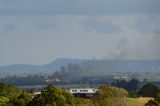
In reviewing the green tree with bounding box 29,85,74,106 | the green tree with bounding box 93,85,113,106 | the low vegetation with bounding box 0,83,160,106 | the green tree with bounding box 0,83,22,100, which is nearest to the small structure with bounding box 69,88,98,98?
the low vegetation with bounding box 0,83,160,106

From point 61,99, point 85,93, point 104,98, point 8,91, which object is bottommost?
point 61,99

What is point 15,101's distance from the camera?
3415 inches

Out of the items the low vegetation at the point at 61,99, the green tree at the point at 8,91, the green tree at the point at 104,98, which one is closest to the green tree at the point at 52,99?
the low vegetation at the point at 61,99

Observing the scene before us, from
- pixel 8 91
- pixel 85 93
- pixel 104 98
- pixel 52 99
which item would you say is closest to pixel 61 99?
pixel 52 99

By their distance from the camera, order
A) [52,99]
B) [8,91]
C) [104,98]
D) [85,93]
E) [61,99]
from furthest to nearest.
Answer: [85,93], [8,91], [104,98], [52,99], [61,99]

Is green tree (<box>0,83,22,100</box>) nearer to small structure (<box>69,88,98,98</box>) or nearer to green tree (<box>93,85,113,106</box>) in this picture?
green tree (<box>93,85,113,106</box>)

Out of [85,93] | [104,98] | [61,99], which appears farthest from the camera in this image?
[85,93]

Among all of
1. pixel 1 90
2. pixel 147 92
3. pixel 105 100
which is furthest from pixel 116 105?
pixel 147 92

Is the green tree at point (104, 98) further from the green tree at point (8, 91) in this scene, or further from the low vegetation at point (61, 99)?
the green tree at point (8, 91)

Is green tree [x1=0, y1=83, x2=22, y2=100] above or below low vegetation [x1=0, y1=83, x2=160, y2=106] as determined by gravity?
above

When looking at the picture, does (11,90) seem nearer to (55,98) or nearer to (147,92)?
(55,98)

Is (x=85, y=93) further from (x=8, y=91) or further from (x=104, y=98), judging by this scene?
(x=104, y=98)

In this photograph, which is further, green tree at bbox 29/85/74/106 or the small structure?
the small structure

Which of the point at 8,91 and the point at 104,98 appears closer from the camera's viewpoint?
the point at 104,98
